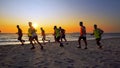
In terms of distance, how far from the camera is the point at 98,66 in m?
9.48

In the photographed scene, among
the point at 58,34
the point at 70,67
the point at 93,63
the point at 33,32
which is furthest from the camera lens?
the point at 58,34

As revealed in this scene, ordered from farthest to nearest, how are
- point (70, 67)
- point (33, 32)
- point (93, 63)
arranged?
point (33, 32) < point (93, 63) < point (70, 67)

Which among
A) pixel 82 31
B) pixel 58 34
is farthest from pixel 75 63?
pixel 58 34

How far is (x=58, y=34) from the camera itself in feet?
61.6

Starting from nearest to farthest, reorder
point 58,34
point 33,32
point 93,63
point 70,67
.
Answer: point 70,67 → point 93,63 → point 33,32 → point 58,34

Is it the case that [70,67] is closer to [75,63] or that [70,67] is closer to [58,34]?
[75,63]

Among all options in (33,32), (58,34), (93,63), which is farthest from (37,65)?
(58,34)

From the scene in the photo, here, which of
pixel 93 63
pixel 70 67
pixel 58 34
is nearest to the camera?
pixel 70 67

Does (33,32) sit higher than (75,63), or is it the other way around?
(33,32)

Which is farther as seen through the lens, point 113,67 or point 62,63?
point 62,63

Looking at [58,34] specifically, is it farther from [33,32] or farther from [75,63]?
[75,63]

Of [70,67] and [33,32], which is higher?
[33,32]

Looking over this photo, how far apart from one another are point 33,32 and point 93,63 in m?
6.44

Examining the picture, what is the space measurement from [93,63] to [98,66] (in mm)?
595
